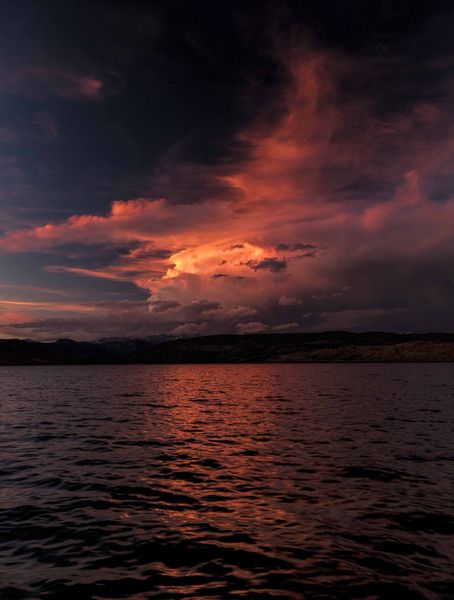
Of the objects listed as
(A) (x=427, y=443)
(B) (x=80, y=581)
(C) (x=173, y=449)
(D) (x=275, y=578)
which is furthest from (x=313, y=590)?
(A) (x=427, y=443)

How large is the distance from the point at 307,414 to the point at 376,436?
51.4ft

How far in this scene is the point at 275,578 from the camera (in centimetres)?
1271

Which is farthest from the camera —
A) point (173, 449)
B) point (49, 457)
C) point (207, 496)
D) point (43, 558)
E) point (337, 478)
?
point (173, 449)

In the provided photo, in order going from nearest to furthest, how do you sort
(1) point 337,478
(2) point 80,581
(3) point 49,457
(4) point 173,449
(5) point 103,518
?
(2) point 80,581 → (5) point 103,518 → (1) point 337,478 → (3) point 49,457 → (4) point 173,449

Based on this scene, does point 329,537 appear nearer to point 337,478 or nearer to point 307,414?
point 337,478

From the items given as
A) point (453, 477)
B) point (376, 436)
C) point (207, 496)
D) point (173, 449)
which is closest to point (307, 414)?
point (376, 436)

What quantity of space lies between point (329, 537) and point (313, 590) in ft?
12.3

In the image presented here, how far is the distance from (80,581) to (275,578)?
18.1ft

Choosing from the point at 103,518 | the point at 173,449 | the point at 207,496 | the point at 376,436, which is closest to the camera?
the point at 103,518

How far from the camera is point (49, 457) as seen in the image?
2945 centimetres

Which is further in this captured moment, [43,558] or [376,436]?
[376,436]

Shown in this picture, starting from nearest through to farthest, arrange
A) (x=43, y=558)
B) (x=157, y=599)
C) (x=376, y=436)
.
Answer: (x=157, y=599) < (x=43, y=558) < (x=376, y=436)

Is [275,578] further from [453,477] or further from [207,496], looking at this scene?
[453,477]

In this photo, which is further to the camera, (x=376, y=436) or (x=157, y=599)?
(x=376, y=436)
